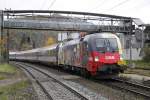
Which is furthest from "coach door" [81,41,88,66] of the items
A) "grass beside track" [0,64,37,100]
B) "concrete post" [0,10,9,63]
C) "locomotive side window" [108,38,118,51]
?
"concrete post" [0,10,9,63]

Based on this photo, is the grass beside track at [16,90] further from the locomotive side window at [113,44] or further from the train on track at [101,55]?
the locomotive side window at [113,44]

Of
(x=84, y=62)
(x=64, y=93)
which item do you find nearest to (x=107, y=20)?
(x=84, y=62)

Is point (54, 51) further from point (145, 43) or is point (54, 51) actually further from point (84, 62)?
point (84, 62)

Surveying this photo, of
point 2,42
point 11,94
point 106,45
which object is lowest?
point 11,94

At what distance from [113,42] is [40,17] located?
35.5 metres

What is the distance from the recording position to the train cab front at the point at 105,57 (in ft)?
79.7

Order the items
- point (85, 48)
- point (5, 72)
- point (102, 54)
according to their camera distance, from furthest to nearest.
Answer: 1. point (5, 72)
2. point (85, 48)
3. point (102, 54)

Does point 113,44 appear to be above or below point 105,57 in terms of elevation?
above

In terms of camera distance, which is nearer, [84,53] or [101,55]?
[101,55]

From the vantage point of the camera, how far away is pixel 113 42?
25.3 meters

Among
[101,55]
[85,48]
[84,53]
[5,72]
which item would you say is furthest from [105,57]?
[5,72]

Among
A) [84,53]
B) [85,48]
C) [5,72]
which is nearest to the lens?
[85,48]

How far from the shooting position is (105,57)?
24562 millimetres

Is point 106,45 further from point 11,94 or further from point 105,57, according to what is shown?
point 11,94
